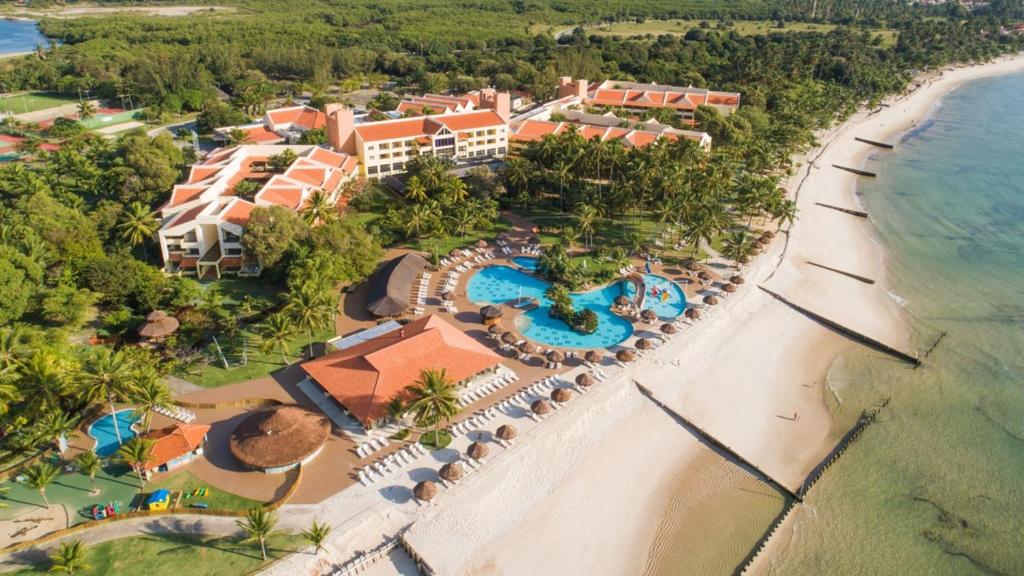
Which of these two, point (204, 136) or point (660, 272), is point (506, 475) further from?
point (204, 136)

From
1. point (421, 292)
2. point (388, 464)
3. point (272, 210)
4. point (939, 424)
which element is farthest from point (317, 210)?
point (939, 424)

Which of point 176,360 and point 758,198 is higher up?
point 758,198

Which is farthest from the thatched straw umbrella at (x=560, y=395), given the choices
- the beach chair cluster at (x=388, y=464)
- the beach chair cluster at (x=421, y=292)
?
the beach chair cluster at (x=421, y=292)

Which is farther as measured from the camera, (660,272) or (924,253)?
(924,253)

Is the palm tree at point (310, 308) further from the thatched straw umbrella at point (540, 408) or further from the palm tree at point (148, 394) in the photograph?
the thatched straw umbrella at point (540, 408)

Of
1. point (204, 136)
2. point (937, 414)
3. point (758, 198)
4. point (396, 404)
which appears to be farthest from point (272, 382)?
point (204, 136)

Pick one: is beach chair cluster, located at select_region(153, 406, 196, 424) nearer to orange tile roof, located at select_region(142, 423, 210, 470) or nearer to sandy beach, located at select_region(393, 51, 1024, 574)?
orange tile roof, located at select_region(142, 423, 210, 470)

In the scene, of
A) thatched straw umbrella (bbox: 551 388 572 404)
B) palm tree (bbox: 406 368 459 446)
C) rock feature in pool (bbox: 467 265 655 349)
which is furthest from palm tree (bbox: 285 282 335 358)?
thatched straw umbrella (bbox: 551 388 572 404)
